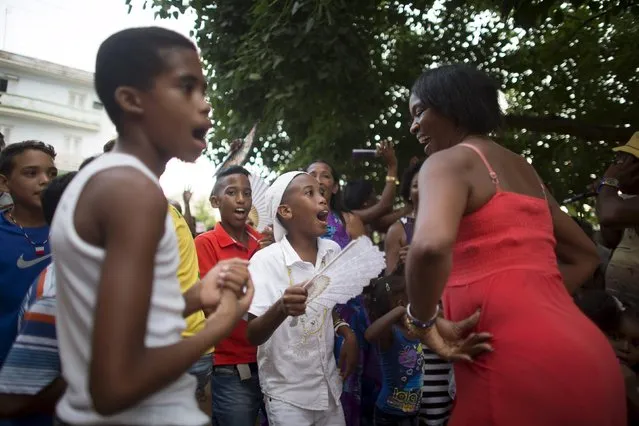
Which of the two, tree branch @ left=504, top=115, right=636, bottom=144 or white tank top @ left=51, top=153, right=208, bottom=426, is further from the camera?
tree branch @ left=504, top=115, right=636, bottom=144

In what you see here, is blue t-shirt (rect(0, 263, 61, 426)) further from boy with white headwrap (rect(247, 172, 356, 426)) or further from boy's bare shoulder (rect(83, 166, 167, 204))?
boy with white headwrap (rect(247, 172, 356, 426))

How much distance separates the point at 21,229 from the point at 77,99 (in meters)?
33.2

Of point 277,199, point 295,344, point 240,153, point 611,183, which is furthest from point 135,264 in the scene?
point 240,153

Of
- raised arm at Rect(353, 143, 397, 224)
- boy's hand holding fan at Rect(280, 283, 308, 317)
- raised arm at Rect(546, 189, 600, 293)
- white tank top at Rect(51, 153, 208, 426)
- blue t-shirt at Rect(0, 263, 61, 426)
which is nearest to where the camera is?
white tank top at Rect(51, 153, 208, 426)

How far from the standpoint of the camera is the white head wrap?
3.69 meters

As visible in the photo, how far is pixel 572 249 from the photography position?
2.43 meters

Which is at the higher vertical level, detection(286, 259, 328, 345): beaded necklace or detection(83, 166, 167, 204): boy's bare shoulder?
detection(83, 166, 167, 204): boy's bare shoulder

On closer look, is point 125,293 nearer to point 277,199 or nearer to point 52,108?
point 277,199

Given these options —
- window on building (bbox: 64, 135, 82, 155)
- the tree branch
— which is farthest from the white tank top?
window on building (bbox: 64, 135, 82, 155)

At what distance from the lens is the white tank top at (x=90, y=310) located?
1.35 m

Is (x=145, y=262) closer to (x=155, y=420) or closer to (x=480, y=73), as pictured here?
(x=155, y=420)

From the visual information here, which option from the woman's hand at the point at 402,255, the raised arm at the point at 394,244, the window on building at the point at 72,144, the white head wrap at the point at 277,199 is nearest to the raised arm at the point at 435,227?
the white head wrap at the point at 277,199

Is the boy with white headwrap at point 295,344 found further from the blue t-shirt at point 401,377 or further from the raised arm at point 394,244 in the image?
the raised arm at point 394,244

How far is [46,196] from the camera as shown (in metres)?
2.62
